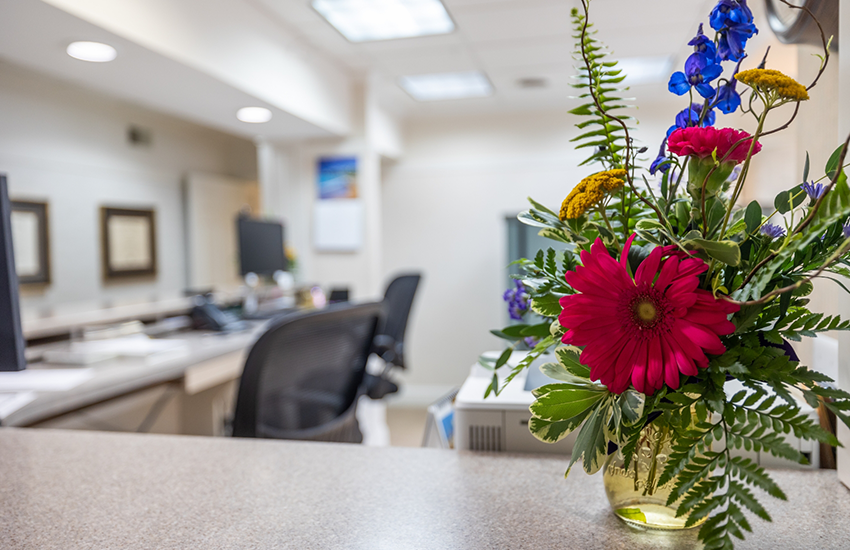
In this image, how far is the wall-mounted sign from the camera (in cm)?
362

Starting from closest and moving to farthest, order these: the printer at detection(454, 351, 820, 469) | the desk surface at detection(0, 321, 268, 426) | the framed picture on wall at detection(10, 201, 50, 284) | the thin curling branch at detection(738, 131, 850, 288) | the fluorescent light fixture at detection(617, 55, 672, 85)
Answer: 1. the thin curling branch at detection(738, 131, 850, 288)
2. the printer at detection(454, 351, 820, 469)
3. the desk surface at detection(0, 321, 268, 426)
4. the framed picture on wall at detection(10, 201, 50, 284)
5. the fluorescent light fixture at detection(617, 55, 672, 85)

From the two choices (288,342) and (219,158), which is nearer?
(288,342)

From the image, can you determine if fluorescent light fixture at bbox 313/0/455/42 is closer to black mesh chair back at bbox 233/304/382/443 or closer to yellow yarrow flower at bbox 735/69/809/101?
black mesh chair back at bbox 233/304/382/443

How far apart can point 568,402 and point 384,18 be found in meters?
2.42

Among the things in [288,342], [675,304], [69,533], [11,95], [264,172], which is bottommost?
[69,533]

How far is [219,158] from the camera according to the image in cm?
463

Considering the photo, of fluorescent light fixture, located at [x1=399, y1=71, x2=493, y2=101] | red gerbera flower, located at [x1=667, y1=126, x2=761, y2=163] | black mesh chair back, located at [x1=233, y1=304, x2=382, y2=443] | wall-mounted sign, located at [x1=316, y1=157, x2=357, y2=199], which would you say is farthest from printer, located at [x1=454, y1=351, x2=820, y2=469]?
wall-mounted sign, located at [x1=316, y1=157, x2=357, y2=199]

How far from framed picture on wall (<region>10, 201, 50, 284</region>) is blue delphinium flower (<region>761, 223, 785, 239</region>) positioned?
3.35 m

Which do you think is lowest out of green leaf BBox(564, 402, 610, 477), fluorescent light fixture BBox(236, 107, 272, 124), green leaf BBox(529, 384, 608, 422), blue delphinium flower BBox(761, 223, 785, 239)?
green leaf BBox(564, 402, 610, 477)

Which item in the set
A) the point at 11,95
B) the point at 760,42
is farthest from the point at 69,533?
the point at 11,95

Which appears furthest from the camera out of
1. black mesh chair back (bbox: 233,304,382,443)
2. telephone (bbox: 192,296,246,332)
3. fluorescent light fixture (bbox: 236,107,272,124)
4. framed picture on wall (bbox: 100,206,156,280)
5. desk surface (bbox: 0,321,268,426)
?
framed picture on wall (bbox: 100,206,156,280)

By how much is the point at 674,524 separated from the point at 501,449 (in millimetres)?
300

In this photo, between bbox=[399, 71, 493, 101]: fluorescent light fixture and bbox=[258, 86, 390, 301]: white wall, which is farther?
bbox=[258, 86, 390, 301]: white wall

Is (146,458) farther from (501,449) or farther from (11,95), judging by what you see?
(11,95)
